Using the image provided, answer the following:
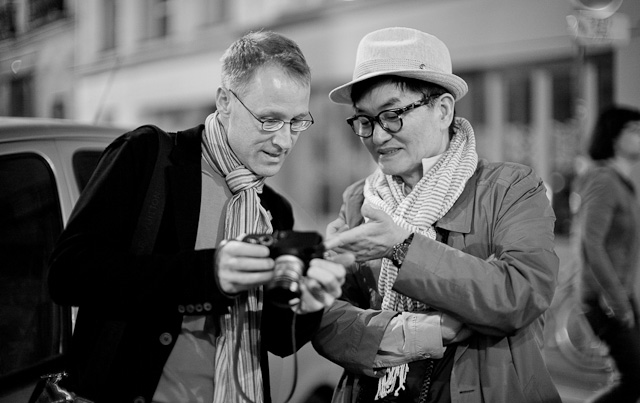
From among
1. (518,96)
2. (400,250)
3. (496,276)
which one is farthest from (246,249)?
(518,96)

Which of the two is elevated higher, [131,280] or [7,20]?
[7,20]

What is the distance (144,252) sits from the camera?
1898mm

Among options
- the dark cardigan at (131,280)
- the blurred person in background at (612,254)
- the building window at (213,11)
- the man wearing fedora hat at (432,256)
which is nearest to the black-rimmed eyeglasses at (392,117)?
the man wearing fedora hat at (432,256)

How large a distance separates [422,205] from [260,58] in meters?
0.70

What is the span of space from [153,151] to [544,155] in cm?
755

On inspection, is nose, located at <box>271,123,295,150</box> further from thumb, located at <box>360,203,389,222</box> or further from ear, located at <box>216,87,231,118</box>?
thumb, located at <box>360,203,389,222</box>

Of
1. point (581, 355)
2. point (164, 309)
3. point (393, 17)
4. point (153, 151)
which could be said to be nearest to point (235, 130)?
point (153, 151)

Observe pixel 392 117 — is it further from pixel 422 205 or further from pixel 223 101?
pixel 223 101

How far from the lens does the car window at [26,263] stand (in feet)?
7.66

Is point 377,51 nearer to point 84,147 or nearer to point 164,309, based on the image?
point 164,309

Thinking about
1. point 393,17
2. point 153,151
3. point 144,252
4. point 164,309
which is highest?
point 393,17

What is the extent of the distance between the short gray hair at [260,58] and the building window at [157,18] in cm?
1368

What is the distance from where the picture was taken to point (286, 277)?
1603mm

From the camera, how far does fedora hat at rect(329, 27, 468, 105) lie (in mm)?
2205
